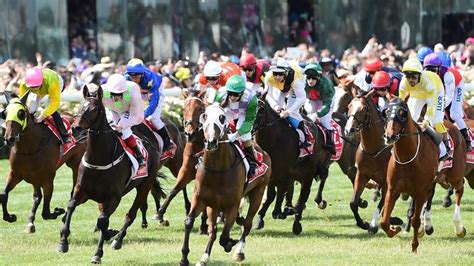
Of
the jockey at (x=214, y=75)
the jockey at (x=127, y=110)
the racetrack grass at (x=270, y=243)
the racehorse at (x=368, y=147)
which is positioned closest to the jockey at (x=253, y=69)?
the jockey at (x=214, y=75)

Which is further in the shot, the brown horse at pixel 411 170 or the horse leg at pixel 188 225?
the brown horse at pixel 411 170

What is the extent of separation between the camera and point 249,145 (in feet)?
40.8

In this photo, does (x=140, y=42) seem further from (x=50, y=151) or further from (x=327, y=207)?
(x=50, y=151)

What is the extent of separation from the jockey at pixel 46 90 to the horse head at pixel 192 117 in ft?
7.44

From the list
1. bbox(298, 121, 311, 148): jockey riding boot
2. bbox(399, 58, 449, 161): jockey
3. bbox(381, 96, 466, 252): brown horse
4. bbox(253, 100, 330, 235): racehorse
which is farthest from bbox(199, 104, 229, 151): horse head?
bbox(298, 121, 311, 148): jockey riding boot

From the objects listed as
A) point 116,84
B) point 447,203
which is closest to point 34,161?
point 116,84

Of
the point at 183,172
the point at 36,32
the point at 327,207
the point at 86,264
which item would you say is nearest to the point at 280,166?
the point at 183,172

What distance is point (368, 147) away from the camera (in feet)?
46.1

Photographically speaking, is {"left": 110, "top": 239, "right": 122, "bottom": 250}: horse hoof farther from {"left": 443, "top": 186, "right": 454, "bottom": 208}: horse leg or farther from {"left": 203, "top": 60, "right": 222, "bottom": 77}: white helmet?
{"left": 443, "top": 186, "right": 454, "bottom": 208}: horse leg

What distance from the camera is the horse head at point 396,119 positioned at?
12.3m

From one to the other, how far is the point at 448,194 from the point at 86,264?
20.0 ft

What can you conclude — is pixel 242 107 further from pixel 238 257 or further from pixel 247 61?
pixel 247 61

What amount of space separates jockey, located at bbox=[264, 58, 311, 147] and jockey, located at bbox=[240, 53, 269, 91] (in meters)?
0.18

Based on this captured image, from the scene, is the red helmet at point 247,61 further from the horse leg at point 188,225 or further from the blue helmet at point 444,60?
the horse leg at point 188,225
